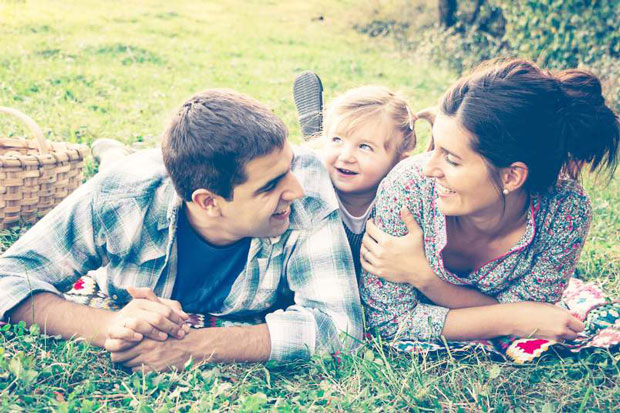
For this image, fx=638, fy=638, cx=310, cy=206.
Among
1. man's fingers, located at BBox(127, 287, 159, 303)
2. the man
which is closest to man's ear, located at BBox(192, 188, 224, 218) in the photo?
the man

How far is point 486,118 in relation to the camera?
270 centimetres

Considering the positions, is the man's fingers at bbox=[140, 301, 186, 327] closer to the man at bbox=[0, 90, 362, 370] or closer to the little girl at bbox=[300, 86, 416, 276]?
the man at bbox=[0, 90, 362, 370]

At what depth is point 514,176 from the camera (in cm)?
282

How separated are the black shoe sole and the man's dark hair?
1.57m

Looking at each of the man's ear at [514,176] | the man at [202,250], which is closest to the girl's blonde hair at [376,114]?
the man at [202,250]

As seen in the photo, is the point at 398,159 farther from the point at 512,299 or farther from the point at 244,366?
the point at 244,366

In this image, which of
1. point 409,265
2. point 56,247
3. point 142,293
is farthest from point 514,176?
point 56,247

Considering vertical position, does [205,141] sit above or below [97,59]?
above

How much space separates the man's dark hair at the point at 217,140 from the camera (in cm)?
264

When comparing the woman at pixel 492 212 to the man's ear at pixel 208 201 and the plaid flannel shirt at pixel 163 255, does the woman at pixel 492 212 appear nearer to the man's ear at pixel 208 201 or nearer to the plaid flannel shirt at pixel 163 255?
the plaid flannel shirt at pixel 163 255

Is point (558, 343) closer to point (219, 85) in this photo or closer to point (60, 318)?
point (60, 318)

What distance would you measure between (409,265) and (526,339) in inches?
25.7

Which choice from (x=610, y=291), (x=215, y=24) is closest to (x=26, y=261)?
(x=610, y=291)

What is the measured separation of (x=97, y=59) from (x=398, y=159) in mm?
6624
